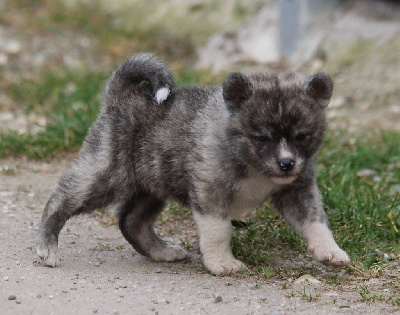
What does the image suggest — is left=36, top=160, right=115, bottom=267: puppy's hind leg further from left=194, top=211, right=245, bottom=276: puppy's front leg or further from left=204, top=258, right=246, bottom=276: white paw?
left=204, top=258, right=246, bottom=276: white paw

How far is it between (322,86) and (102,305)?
75.3 inches

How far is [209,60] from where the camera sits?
426 inches

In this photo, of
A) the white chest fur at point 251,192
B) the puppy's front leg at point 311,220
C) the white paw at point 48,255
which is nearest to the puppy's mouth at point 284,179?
the white chest fur at point 251,192

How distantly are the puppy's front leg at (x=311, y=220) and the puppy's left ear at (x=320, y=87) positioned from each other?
1.85ft

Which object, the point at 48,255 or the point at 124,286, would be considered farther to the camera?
the point at 48,255

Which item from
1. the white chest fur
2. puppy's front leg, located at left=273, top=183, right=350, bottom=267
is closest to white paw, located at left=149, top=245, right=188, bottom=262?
the white chest fur

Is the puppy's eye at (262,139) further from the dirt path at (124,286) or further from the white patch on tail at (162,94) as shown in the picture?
the dirt path at (124,286)

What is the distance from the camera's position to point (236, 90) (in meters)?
4.77

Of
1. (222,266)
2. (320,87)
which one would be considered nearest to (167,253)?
(222,266)

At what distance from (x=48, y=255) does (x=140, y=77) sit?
4.55 feet

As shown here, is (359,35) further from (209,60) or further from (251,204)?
(251,204)

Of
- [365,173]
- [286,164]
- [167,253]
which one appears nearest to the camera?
[286,164]

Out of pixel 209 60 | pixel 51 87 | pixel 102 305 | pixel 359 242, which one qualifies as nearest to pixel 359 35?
pixel 209 60

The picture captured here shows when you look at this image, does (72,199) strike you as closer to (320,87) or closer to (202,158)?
(202,158)
